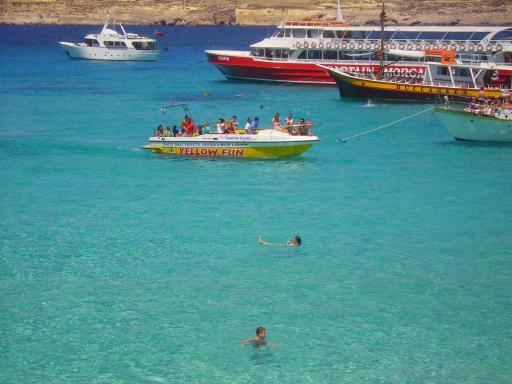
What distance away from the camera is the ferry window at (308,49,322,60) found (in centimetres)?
7375

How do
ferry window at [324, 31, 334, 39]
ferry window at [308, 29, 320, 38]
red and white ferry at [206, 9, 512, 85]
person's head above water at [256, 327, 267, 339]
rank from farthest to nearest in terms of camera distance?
ferry window at [308, 29, 320, 38]
ferry window at [324, 31, 334, 39]
red and white ferry at [206, 9, 512, 85]
person's head above water at [256, 327, 267, 339]

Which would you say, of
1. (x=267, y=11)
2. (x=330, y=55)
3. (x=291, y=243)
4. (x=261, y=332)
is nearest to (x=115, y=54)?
(x=330, y=55)

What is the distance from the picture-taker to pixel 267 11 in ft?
614

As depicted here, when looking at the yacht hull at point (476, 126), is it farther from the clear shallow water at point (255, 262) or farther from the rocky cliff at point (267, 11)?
the rocky cliff at point (267, 11)

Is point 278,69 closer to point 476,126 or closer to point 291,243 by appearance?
point 476,126

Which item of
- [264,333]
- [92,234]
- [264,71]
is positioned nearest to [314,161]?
[92,234]

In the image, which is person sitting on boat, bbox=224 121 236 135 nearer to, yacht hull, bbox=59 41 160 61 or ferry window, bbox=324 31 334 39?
ferry window, bbox=324 31 334 39

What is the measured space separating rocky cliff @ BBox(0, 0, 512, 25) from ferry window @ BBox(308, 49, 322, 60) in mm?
89275

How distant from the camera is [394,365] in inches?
788

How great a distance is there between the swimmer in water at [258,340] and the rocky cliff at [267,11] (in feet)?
474

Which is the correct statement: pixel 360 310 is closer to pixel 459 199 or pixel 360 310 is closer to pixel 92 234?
pixel 92 234

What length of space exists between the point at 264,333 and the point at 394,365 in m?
2.92

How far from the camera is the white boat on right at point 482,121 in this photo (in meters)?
43.6

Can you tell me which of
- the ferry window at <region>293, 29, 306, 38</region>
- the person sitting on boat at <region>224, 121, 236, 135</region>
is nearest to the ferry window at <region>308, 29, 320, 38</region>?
the ferry window at <region>293, 29, 306, 38</region>
